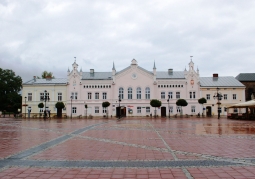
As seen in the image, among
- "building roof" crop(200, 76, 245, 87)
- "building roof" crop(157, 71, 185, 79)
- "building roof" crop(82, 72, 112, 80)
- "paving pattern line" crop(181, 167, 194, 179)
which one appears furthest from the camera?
"building roof" crop(200, 76, 245, 87)


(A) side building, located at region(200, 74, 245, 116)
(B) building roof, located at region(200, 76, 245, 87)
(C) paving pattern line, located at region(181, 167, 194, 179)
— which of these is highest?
(B) building roof, located at region(200, 76, 245, 87)

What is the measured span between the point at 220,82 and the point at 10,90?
191 ft

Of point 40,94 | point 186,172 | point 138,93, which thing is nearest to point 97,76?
point 138,93

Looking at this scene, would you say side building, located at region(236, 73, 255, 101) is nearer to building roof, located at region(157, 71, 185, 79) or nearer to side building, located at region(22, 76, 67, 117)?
building roof, located at region(157, 71, 185, 79)

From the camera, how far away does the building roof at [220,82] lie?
59531 millimetres

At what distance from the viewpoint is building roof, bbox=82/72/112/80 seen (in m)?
58.6

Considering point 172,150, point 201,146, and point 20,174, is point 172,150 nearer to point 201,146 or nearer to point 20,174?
point 201,146

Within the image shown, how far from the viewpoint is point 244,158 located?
8.73 meters

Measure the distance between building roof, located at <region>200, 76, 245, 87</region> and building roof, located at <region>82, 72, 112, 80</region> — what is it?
869 inches

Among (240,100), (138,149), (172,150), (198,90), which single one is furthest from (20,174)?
(240,100)

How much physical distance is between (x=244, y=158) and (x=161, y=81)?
49.1 m

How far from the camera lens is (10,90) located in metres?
73.7

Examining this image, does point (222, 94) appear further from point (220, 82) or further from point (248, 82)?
point (248, 82)

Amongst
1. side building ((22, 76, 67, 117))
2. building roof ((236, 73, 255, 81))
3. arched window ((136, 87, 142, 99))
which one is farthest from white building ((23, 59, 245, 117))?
building roof ((236, 73, 255, 81))
